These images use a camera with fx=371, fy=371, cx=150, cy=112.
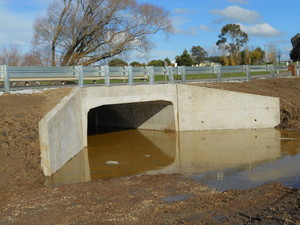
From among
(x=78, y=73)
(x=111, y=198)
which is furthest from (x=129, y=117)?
(x=111, y=198)

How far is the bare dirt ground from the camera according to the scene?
654 cm

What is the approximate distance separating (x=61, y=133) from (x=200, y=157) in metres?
4.94

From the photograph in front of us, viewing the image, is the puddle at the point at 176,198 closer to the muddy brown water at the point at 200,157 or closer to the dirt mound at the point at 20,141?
the muddy brown water at the point at 200,157

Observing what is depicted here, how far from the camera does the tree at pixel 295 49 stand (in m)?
64.6

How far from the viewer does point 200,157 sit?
13305 mm

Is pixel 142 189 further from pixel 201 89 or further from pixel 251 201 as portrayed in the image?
pixel 201 89

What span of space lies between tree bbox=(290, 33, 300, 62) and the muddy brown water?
52.0 m

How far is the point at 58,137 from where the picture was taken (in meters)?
11.6

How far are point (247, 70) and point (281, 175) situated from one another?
45.5 feet

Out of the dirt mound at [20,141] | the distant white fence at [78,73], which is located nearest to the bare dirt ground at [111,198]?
the dirt mound at [20,141]

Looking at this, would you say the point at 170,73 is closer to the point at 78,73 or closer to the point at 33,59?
the point at 78,73

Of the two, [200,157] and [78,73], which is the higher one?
[78,73]

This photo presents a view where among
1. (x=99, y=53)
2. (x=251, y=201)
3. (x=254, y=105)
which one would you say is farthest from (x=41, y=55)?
(x=251, y=201)

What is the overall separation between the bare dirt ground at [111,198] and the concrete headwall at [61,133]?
1.03 feet
